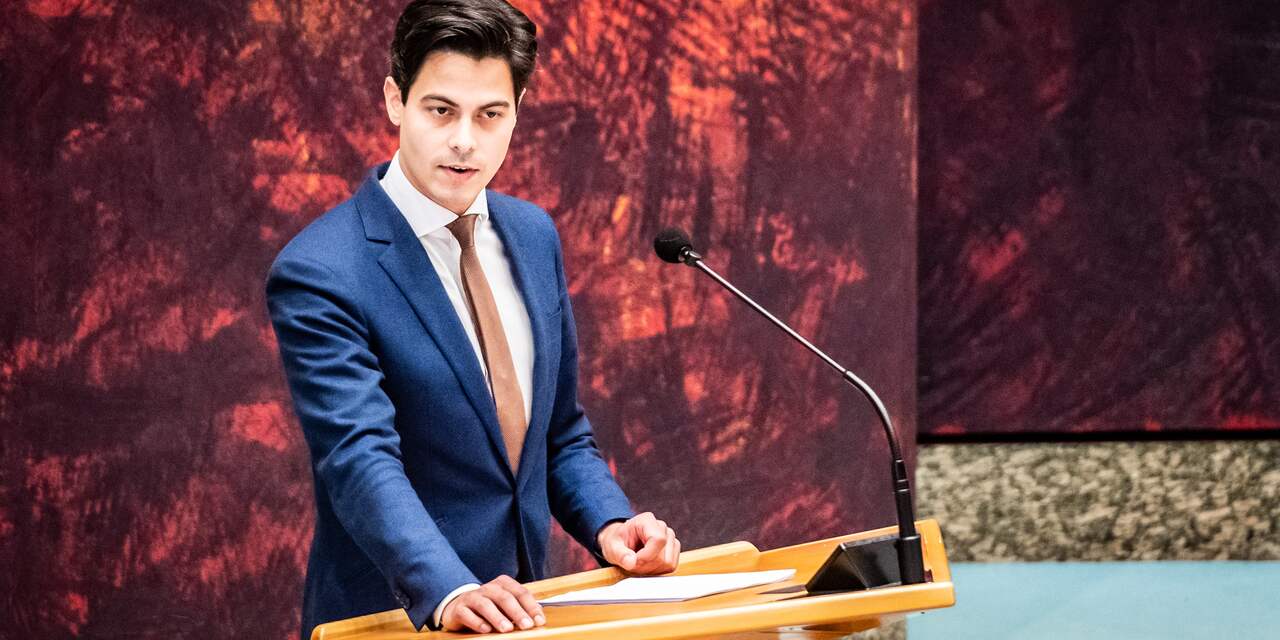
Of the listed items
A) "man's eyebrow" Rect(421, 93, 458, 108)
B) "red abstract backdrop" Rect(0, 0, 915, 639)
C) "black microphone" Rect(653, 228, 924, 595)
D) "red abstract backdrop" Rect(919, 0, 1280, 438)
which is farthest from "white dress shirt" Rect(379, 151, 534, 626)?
"red abstract backdrop" Rect(919, 0, 1280, 438)

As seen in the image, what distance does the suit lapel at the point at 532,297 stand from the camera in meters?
1.89

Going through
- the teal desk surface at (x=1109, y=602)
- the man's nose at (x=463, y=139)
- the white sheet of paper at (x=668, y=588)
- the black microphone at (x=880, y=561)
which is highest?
the man's nose at (x=463, y=139)

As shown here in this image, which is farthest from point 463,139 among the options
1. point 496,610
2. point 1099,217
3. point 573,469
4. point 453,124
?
point 1099,217

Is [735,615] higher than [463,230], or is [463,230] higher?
[463,230]

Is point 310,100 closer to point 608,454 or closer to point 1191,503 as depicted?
point 608,454

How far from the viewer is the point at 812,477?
156 inches

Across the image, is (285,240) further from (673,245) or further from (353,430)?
(353,430)

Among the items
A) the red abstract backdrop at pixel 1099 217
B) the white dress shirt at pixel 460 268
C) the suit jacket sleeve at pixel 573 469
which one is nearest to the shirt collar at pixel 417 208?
the white dress shirt at pixel 460 268

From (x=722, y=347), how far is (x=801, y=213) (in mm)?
430

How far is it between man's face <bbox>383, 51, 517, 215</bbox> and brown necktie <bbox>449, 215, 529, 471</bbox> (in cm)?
5

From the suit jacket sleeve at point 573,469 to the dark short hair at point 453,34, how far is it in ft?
1.11

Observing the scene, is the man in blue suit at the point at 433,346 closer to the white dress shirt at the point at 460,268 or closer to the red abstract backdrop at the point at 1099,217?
the white dress shirt at the point at 460,268

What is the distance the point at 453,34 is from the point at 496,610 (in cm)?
75

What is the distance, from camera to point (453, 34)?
5.94 ft
